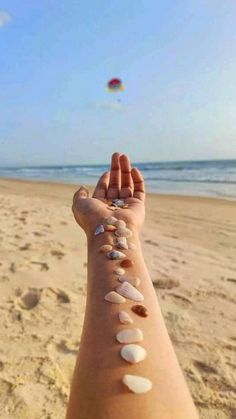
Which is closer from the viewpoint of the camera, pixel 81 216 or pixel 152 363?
pixel 152 363

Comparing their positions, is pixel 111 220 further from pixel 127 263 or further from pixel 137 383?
pixel 137 383

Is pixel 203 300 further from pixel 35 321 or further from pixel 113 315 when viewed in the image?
pixel 113 315

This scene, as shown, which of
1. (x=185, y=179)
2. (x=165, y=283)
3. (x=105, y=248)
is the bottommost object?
(x=185, y=179)

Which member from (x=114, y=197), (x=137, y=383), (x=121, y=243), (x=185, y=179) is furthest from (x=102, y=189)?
(x=185, y=179)

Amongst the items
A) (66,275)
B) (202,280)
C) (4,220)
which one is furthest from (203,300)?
(4,220)

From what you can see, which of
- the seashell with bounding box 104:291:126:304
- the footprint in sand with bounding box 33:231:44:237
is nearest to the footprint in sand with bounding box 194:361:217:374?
the seashell with bounding box 104:291:126:304

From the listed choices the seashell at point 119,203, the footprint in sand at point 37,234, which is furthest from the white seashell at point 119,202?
the footprint in sand at point 37,234
